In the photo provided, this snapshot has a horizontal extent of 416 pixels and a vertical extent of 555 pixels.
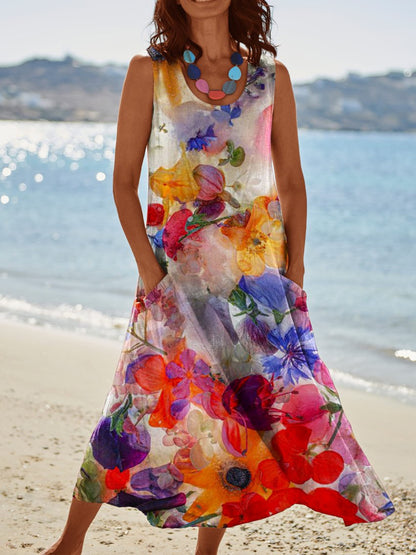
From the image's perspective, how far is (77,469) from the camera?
13.0ft

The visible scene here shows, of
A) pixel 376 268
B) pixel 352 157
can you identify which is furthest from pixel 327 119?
→ pixel 376 268

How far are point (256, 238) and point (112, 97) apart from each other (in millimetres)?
105513

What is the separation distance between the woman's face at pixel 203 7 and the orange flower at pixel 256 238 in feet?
1.64

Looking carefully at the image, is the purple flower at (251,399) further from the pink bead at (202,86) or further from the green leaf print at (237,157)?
the pink bead at (202,86)

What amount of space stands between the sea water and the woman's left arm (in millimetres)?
3814

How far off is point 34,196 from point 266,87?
24.8 metres

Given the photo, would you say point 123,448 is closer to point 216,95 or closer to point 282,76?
point 216,95

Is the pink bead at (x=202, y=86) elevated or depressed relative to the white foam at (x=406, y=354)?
elevated

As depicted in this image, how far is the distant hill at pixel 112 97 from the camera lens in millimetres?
99938

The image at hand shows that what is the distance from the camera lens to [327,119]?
111812 mm

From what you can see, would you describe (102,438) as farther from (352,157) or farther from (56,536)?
(352,157)

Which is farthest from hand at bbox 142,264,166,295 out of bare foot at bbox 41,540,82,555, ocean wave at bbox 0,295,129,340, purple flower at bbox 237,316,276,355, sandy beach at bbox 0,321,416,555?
ocean wave at bbox 0,295,129,340

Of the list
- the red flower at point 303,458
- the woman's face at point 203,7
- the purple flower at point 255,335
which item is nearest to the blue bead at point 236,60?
the woman's face at point 203,7

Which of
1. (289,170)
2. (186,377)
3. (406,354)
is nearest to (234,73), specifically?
(289,170)
